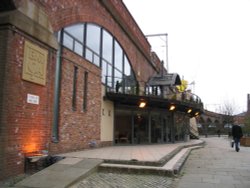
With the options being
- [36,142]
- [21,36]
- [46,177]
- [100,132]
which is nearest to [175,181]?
[46,177]

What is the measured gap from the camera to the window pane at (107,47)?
17109 mm

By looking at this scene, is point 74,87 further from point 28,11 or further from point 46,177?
point 46,177

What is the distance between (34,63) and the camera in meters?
9.27

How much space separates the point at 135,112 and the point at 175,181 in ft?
36.5

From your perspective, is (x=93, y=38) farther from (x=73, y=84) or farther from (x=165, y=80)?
(x=165, y=80)

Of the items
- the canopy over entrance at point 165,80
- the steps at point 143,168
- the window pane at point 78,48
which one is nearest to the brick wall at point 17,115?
the steps at point 143,168

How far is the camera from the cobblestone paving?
7734 mm

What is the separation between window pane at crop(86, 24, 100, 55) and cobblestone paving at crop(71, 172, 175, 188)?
784 centimetres

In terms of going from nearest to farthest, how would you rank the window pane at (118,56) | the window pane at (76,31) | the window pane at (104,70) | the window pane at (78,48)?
the window pane at (76,31) < the window pane at (78,48) < the window pane at (104,70) < the window pane at (118,56)

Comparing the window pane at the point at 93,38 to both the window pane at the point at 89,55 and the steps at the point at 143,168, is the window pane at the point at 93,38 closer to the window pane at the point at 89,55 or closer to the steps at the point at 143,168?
the window pane at the point at 89,55

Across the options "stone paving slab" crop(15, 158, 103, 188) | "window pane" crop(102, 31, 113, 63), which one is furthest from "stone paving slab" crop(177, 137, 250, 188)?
"window pane" crop(102, 31, 113, 63)

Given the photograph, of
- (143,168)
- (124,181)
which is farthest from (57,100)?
(124,181)

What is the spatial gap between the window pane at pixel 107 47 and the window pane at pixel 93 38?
858 mm

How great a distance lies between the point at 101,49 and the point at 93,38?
1.17 metres
